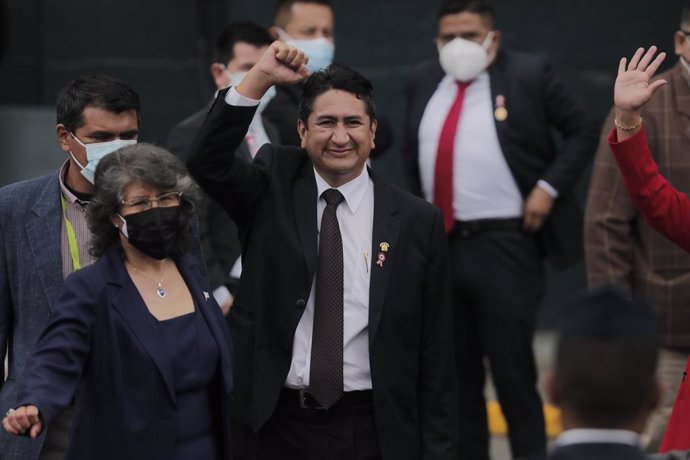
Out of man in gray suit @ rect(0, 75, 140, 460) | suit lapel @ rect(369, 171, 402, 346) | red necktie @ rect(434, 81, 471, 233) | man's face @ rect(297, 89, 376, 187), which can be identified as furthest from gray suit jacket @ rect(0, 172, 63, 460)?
red necktie @ rect(434, 81, 471, 233)

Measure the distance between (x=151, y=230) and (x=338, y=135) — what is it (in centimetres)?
80

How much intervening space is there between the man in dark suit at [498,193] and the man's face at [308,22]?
0.64 m

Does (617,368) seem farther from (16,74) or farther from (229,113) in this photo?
(16,74)

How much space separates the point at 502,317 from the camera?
7.15 meters

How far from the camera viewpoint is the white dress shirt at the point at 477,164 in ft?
23.8

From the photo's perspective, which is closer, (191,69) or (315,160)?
(315,160)

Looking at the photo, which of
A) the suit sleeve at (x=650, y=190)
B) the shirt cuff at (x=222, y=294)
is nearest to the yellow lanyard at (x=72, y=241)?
the shirt cuff at (x=222, y=294)

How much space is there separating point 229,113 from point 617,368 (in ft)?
7.96

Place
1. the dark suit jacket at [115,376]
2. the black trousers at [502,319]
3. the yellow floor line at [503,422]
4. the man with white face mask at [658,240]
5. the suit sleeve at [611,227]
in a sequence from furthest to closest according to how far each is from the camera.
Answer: the yellow floor line at [503,422]
the black trousers at [502,319]
the suit sleeve at [611,227]
the man with white face mask at [658,240]
the dark suit jacket at [115,376]

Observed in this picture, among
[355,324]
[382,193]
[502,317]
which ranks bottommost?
[502,317]

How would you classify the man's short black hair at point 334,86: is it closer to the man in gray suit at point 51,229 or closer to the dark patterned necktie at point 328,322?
the dark patterned necktie at point 328,322

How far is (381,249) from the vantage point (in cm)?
536

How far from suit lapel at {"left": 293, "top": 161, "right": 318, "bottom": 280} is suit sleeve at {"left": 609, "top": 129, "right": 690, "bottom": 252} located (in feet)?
3.48

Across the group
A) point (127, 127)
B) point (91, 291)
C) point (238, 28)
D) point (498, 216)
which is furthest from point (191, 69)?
point (91, 291)
